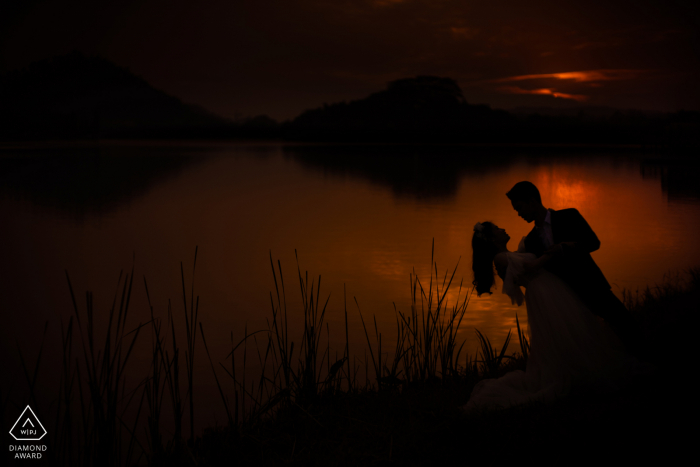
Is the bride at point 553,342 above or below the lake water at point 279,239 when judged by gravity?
above

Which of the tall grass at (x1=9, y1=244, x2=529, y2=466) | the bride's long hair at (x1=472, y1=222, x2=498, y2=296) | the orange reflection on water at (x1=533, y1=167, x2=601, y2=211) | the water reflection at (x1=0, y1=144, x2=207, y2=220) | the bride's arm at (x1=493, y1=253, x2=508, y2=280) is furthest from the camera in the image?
the orange reflection on water at (x1=533, y1=167, x2=601, y2=211)

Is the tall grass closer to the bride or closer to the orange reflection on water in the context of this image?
the bride

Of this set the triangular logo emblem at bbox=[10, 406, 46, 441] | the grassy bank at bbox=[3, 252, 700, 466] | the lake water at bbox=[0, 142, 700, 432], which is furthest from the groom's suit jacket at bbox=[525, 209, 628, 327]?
the triangular logo emblem at bbox=[10, 406, 46, 441]

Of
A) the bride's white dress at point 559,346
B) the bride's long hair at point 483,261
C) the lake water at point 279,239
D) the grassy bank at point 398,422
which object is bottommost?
the lake water at point 279,239

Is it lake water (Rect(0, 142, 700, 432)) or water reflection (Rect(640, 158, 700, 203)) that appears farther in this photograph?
water reflection (Rect(640, 158, 700, 203))

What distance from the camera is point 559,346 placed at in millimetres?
3314

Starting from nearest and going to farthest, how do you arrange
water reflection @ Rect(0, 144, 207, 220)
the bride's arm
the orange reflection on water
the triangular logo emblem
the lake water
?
the bride's arm, the triangular logo emblem, the lake water, water reflection @ Rect(0, 144, 207, 220), the orange reflection on water

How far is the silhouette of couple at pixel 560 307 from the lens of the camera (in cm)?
329

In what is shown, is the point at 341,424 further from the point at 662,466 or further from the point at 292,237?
the point at 292,237

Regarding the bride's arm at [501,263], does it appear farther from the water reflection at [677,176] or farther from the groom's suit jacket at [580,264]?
the water reflection at [677,176]

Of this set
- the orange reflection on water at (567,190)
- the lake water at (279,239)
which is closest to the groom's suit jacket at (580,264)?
the lake water at (279,239)

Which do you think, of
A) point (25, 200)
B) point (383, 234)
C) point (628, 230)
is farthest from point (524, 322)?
point (25, 200)

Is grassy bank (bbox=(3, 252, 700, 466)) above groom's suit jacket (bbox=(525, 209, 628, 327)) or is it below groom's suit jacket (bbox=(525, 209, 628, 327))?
below

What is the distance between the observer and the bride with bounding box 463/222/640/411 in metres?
3.29
